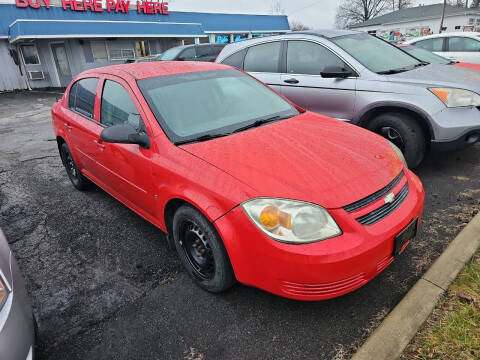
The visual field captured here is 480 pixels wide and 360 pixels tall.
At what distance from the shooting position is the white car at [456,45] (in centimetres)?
843

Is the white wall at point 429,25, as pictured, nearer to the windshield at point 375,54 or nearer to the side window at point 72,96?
the windshield at point 375,54

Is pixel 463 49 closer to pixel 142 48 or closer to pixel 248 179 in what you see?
pixel 248 179

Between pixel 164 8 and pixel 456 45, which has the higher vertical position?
pixel 164 8

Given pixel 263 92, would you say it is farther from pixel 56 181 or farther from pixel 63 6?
pixel 63 6

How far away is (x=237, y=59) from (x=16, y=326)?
4907 millimetres

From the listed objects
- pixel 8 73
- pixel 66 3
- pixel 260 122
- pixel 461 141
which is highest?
pixel 66 3

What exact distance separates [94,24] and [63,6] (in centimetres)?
220

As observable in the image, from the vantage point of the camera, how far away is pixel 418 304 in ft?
6.74

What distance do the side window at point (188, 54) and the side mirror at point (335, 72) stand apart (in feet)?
25.0

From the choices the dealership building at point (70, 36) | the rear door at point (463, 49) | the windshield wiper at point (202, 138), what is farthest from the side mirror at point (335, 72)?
the dealership building at point (70, 36)

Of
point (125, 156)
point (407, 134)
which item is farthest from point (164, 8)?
point (125, 156)

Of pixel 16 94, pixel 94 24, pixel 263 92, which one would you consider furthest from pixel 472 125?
pixel 16 94

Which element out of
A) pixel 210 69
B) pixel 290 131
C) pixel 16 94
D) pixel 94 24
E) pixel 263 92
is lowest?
pixel 16 94

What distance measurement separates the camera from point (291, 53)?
15.7ft
